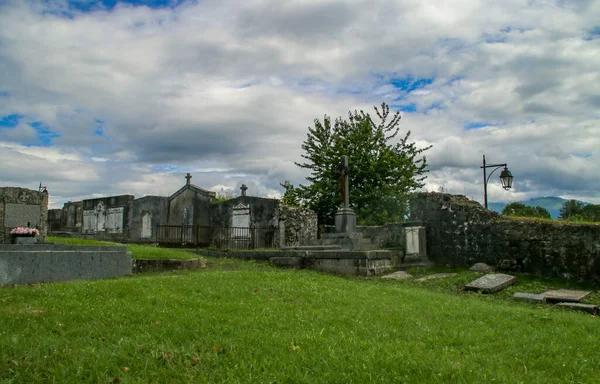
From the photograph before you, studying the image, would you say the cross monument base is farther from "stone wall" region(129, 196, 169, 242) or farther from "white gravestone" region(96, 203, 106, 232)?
"white gravestone" region(96, 203, 106, 232)

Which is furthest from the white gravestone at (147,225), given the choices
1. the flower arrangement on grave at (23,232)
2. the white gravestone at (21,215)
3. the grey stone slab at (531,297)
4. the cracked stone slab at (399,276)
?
the grey stone slab at (531,297)

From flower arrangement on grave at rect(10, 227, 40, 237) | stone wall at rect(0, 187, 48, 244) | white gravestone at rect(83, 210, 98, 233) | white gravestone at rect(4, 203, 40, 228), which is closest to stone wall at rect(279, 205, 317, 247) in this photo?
stone wall at rect(0, 187, 48, 244)

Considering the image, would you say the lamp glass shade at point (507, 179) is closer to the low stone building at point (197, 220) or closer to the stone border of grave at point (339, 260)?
the stone border of grave at point (339, 260)

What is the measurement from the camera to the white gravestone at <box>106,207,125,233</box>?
81.9ft

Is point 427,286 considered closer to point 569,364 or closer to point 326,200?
point 569,364

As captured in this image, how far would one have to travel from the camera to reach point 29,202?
40.1 ft

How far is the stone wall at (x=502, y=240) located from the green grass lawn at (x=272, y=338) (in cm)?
381

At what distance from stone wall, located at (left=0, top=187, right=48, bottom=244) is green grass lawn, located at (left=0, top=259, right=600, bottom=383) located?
5582 millimetres

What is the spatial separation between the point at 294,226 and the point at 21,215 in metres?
10.8

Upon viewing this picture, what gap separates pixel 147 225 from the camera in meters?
23.7

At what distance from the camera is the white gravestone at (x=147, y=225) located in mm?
23417

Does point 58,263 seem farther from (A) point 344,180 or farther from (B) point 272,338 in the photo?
(A) point 344,180

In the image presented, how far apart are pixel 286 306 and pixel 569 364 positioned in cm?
369

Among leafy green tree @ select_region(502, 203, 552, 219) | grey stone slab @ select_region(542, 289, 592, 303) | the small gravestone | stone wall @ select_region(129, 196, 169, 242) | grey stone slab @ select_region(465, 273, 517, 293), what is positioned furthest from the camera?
stone wall @ select_region(129, 196, 169, 242)
